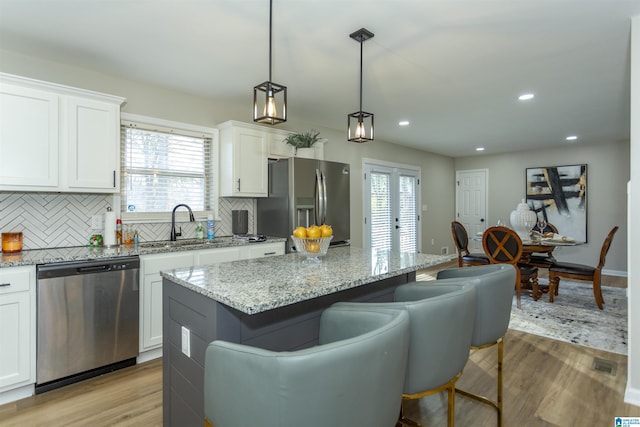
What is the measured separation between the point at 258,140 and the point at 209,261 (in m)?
1.53

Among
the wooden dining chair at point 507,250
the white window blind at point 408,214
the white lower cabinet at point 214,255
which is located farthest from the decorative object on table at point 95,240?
the white window blind at point 408,214

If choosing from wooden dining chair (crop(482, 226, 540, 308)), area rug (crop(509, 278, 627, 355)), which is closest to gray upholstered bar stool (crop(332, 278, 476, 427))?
area rug (crop(509, 278, 627, 355))

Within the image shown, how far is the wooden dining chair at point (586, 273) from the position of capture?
4.13 meters

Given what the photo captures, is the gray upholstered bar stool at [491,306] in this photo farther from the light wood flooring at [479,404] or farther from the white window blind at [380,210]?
the white window blind at [380,210]

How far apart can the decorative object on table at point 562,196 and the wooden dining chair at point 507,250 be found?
300 centimetres

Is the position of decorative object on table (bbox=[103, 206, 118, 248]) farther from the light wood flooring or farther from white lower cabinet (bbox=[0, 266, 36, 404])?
the light wood flooring

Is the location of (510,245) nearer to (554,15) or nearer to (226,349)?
(554,15)

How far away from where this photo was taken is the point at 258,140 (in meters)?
3.94

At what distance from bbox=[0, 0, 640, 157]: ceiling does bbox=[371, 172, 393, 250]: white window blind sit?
2.07 meters

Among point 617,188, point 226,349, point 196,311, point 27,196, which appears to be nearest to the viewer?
point 226,349

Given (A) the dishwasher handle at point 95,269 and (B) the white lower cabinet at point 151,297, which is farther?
(B) the white lower cabinet at point 151,297

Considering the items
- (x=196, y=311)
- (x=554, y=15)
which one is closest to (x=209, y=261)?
(x=196, y=311)

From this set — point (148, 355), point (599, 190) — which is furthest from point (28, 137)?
point (599, 190)

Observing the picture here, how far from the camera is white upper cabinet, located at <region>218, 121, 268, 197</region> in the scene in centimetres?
373
